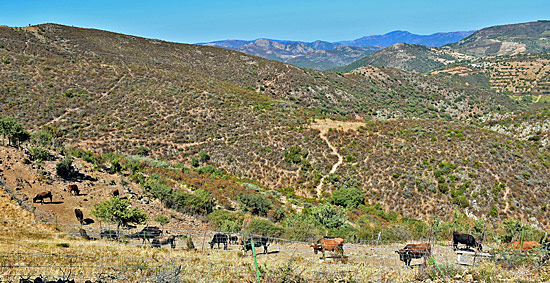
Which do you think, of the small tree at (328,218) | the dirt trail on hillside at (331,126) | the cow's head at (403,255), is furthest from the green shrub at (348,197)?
the cow's head at (403,255)

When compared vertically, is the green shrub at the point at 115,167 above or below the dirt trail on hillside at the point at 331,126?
below

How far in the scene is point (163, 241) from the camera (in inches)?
473

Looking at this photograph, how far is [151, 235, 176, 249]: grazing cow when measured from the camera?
11731mm

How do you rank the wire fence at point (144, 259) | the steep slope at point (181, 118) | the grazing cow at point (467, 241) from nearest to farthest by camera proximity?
the wire fence at point (144, 259)
the grazing cow at point (467, 241)
the steep slope at point (181, 118)

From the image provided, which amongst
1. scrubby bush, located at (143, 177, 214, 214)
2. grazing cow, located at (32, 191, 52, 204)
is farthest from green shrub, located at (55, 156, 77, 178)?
scrubby bush, located at (143, 177, 214, 214)

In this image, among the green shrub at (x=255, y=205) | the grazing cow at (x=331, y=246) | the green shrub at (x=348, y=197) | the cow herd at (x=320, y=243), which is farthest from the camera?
the green shrub at (x=348, y=197)

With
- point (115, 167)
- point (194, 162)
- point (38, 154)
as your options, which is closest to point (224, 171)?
point (194, 162)

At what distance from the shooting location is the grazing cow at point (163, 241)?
38.5 feet

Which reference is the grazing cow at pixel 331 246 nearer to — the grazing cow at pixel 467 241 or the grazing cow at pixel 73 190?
the grazing cow at pixel 467 241

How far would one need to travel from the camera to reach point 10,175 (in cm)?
1648

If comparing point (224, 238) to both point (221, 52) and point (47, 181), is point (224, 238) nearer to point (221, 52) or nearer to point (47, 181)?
point (47, 181)

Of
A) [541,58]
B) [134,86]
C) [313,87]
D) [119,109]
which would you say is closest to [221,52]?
[313,87]

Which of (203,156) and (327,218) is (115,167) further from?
(327,218)

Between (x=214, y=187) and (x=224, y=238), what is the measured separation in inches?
534
